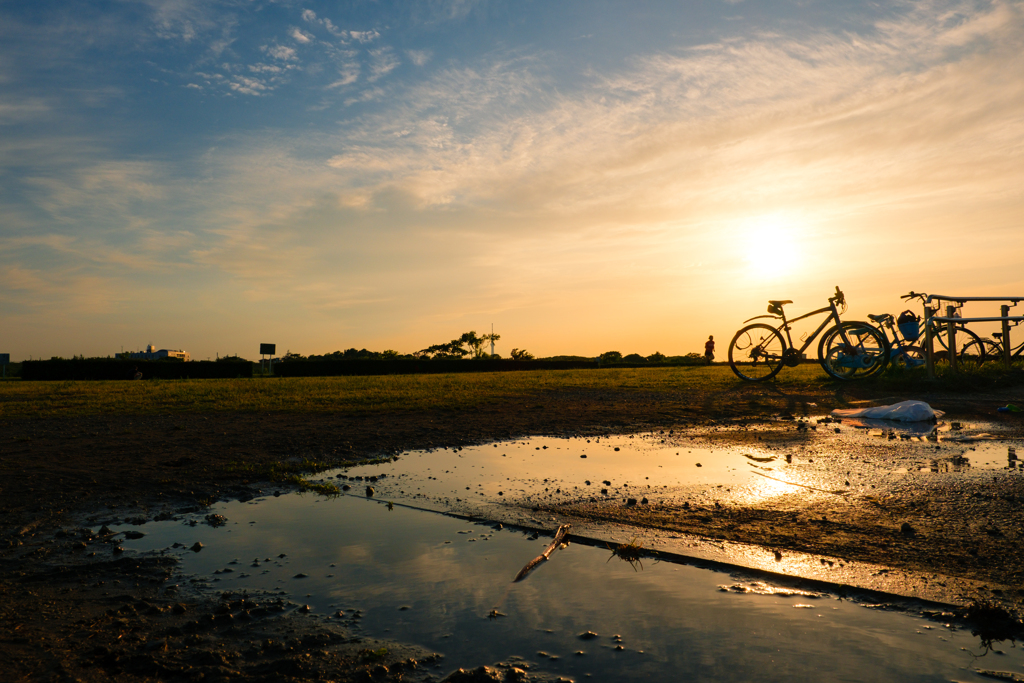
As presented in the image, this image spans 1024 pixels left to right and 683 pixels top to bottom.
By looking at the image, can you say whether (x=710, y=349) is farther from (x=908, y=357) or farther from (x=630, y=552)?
Result: (x=630, y=552)

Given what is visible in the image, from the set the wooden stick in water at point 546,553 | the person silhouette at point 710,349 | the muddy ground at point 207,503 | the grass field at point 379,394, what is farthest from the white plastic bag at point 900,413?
the person silhouette at point 710,349

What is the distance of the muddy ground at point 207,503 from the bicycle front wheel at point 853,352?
3.62 meters

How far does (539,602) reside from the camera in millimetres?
2846

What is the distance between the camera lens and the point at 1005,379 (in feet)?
38.3

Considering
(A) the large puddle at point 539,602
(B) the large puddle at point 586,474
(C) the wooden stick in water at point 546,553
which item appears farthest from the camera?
(B) the large puddle at point 586,474

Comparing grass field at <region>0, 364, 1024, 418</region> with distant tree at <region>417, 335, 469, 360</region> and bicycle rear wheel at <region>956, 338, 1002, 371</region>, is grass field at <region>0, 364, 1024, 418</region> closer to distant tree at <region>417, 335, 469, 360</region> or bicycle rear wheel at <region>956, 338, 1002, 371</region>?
bicycle rear wheel at <region>956, 338, 1002, 371</region>

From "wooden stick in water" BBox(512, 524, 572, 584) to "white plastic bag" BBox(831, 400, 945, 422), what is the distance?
678 centimetres

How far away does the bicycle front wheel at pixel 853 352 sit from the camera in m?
12.3

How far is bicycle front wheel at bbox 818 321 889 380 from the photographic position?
12.3m

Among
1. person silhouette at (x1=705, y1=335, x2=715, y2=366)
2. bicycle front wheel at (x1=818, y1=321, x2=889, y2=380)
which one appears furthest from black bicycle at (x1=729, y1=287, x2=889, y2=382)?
person silhouette at (x1=705, y1=335, x2=715, y2=366)

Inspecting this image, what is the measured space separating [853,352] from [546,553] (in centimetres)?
1109

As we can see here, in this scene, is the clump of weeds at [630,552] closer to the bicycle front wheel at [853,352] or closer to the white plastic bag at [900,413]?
the white plastic bag at [900,413]

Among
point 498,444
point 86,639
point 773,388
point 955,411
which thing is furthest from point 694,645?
point 773,388

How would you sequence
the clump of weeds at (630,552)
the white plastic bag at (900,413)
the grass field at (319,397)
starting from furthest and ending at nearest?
1. the grass field at (319,397)
2. the white plastic bag at (900,413)
3. the clump of weeds at (630,552)
